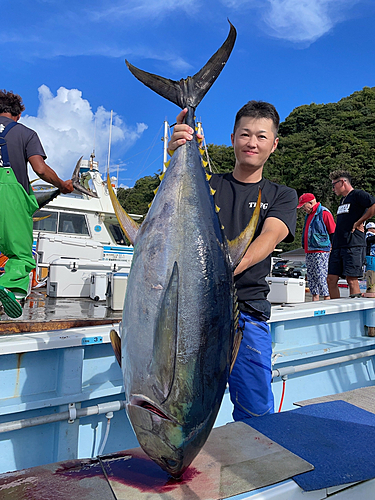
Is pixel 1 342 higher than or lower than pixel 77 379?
higher

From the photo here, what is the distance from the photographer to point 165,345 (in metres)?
1.12

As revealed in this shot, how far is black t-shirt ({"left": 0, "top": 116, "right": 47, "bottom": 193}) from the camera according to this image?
2.53 m

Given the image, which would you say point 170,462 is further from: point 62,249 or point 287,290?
point 62,249

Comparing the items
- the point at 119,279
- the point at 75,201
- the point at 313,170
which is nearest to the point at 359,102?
the point at 313,170

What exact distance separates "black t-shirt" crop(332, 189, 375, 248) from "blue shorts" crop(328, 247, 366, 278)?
71mm

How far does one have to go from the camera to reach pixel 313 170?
43.0m

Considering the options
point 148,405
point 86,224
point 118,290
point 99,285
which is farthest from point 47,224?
point 148,405

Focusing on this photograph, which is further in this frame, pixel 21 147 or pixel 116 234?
pixel 116 234

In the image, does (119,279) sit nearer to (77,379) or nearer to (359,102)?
(77,379)

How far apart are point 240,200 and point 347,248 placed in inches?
139

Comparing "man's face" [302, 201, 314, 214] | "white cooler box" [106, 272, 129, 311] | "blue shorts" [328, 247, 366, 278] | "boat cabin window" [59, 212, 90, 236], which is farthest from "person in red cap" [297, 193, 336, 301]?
"boat cabin window" [59, 212, 90, 236]

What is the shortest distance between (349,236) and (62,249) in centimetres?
481

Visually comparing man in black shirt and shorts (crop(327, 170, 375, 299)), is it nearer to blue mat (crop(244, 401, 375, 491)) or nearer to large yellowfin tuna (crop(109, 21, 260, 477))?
blue mat (crop(244, 401, 375, 491))

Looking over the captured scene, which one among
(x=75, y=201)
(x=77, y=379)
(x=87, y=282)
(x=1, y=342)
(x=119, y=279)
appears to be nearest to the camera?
(x=1, y=342)
